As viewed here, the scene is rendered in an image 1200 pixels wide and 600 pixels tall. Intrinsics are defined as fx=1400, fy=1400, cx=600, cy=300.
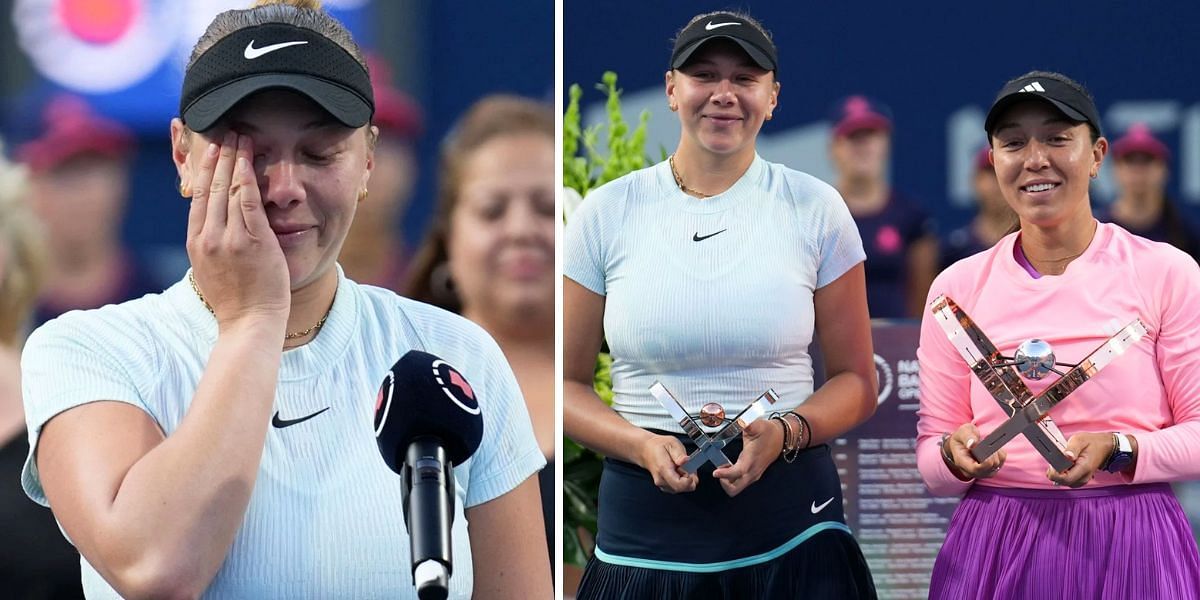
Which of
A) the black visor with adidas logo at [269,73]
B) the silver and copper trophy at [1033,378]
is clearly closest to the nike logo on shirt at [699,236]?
the silver and copper trophy at [1033,378]

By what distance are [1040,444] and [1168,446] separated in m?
0.31

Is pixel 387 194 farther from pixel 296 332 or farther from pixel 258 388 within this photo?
pixel 258 388

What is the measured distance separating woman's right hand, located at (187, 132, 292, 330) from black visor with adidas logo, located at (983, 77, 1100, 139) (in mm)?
1921

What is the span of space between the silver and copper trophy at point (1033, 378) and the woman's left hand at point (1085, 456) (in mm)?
17

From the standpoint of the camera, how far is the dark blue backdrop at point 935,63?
3.81 m

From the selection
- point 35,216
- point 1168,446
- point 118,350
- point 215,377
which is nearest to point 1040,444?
point 1168,446

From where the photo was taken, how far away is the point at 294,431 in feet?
10.4

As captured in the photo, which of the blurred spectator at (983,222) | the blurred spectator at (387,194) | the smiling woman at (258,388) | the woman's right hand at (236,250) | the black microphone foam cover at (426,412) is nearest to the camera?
the black microphone foam cover at (426,412)

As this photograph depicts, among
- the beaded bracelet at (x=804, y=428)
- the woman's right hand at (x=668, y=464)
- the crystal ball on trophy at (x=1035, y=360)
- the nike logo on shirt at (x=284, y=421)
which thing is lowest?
the woman's right hand at (x=668, y=464)

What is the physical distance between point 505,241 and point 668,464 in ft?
2.39

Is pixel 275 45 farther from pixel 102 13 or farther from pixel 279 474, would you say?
pixel 279 474

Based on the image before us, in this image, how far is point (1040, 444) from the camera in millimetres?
3465

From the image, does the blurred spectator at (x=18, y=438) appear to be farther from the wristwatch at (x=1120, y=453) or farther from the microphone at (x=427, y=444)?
the wristwatch at (x=1120, y=453)

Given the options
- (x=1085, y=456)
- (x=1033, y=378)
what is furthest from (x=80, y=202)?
(x=1085, y=456)
